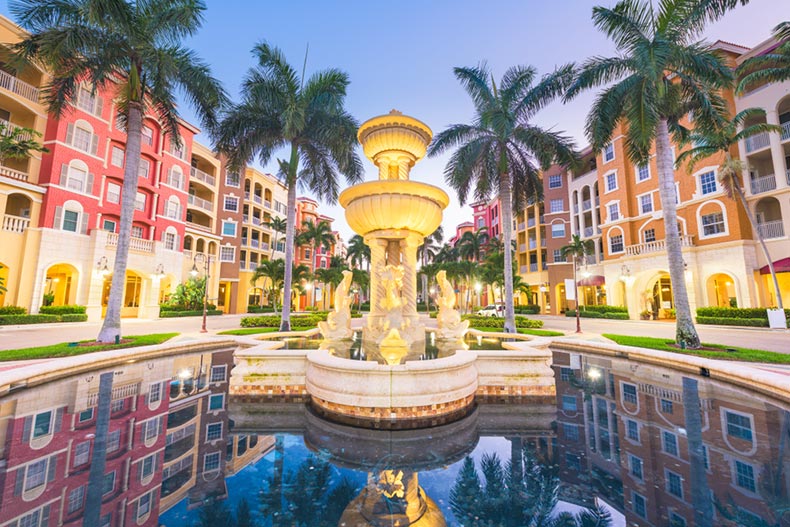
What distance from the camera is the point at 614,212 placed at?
3006cm

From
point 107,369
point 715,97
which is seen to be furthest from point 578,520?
point 715,97

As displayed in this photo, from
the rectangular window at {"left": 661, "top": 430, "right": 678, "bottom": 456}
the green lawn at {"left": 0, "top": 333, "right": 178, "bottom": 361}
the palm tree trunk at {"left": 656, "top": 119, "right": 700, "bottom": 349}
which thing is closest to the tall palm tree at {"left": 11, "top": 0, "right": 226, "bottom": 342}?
the green lawn at {"left": 0, "top": 333, "right": 178, "bottom": 361}

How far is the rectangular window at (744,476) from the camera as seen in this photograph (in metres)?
3.35

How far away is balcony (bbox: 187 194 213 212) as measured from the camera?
3250cm

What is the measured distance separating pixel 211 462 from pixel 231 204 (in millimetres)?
38344

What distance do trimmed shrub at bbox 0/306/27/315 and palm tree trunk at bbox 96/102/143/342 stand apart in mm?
10488

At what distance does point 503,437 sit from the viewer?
4.83 m

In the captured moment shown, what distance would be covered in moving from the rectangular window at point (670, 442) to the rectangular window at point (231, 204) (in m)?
40.4

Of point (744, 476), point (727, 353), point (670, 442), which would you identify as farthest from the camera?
point (727, 353)

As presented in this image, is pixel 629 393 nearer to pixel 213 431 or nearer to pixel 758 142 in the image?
pixel 213 431

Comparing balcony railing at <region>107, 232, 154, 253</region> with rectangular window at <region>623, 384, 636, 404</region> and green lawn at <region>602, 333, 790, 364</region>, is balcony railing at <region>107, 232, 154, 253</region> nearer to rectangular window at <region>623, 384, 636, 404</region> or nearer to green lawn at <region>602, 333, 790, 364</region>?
rectangular window at <region>623, 384, 636, 404</region>

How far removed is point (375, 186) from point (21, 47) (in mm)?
13772

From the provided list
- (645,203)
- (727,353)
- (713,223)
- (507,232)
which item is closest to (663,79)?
→ (507,232)

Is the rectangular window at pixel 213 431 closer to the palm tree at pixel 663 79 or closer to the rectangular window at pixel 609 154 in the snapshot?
the palm tree at pixel 663 79
